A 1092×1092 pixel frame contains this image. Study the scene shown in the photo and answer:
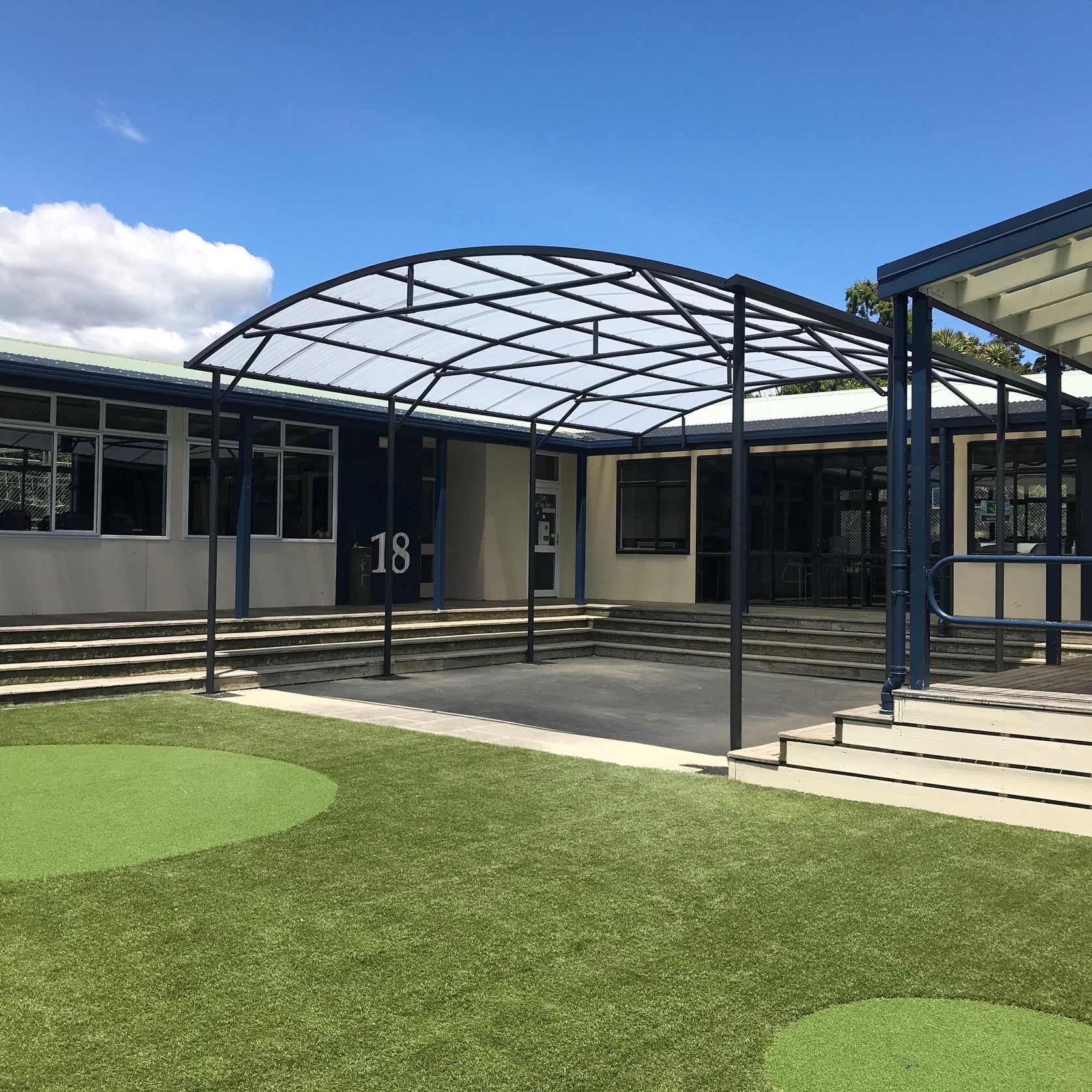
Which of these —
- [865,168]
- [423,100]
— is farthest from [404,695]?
[865,168]

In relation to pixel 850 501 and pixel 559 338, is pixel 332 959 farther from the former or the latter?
pixel 850 501

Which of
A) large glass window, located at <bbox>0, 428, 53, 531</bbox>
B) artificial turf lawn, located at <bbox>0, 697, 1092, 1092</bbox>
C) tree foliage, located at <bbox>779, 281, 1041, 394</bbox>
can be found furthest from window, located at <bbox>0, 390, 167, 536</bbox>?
tree foliage, located at <bbox>779, 281, 1041, 394</bbox>

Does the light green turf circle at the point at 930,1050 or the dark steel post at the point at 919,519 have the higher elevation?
the dark steel post at the point at 919,519

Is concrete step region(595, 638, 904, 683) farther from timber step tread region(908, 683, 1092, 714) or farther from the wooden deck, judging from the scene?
timber step tread region(908, 683, 1092, 714)

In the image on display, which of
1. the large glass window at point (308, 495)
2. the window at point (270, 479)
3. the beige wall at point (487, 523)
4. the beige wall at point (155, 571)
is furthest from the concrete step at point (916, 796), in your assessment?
the beige wall at point (487, 523)

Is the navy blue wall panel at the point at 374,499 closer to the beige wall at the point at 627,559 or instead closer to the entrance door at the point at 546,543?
the entrance door at the point at 546,543

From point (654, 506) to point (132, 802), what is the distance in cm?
1343

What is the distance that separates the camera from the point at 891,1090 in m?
2.73

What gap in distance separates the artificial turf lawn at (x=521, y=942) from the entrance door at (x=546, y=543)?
1224 cm

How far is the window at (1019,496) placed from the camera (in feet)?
44.4

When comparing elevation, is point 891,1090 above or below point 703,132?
below

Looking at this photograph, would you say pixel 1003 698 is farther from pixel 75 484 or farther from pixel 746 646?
pixel 75 484

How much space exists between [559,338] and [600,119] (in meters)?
16.3

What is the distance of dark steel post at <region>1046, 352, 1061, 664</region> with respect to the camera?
29.2ft
